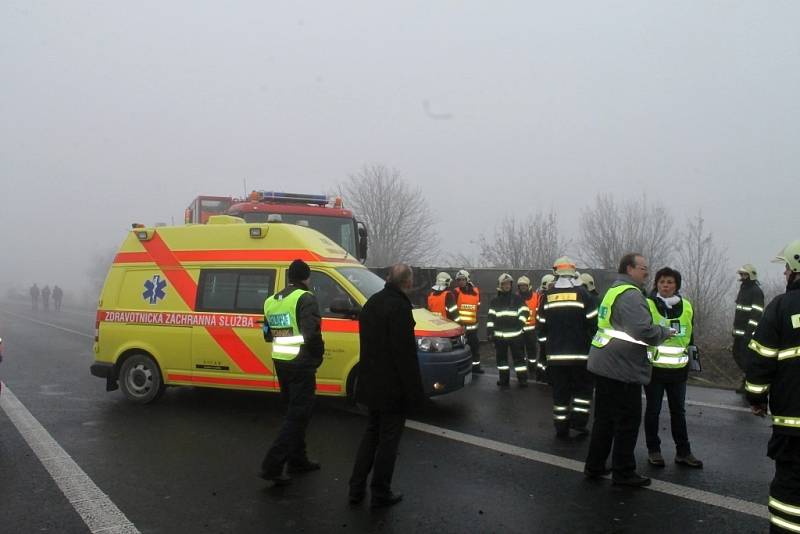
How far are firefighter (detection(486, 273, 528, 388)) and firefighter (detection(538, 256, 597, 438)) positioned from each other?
3019 mm

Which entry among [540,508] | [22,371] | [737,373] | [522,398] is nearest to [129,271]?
[22,371]

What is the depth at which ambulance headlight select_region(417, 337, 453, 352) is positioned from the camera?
7062 mm

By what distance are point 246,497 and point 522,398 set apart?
4825 mm

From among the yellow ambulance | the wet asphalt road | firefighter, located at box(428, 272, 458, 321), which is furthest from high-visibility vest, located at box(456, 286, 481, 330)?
the yellow ambulance

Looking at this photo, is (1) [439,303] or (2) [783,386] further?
(1) [439,303]

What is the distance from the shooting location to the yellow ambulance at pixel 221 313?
712 cm

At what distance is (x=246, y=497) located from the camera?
4.76 meters

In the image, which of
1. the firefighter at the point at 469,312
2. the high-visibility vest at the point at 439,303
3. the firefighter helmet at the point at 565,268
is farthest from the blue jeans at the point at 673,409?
the high-visibility vest at the point at 439,303

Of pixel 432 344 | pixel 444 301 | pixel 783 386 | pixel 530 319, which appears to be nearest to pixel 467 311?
pixel 444 301

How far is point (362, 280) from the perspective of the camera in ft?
25.0

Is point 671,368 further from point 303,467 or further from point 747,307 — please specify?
point 747,307

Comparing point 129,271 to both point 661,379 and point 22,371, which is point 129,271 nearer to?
point 22,371

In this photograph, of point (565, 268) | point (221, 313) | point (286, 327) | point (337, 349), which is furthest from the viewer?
point (221, 313)

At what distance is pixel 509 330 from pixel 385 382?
5.51 meters
